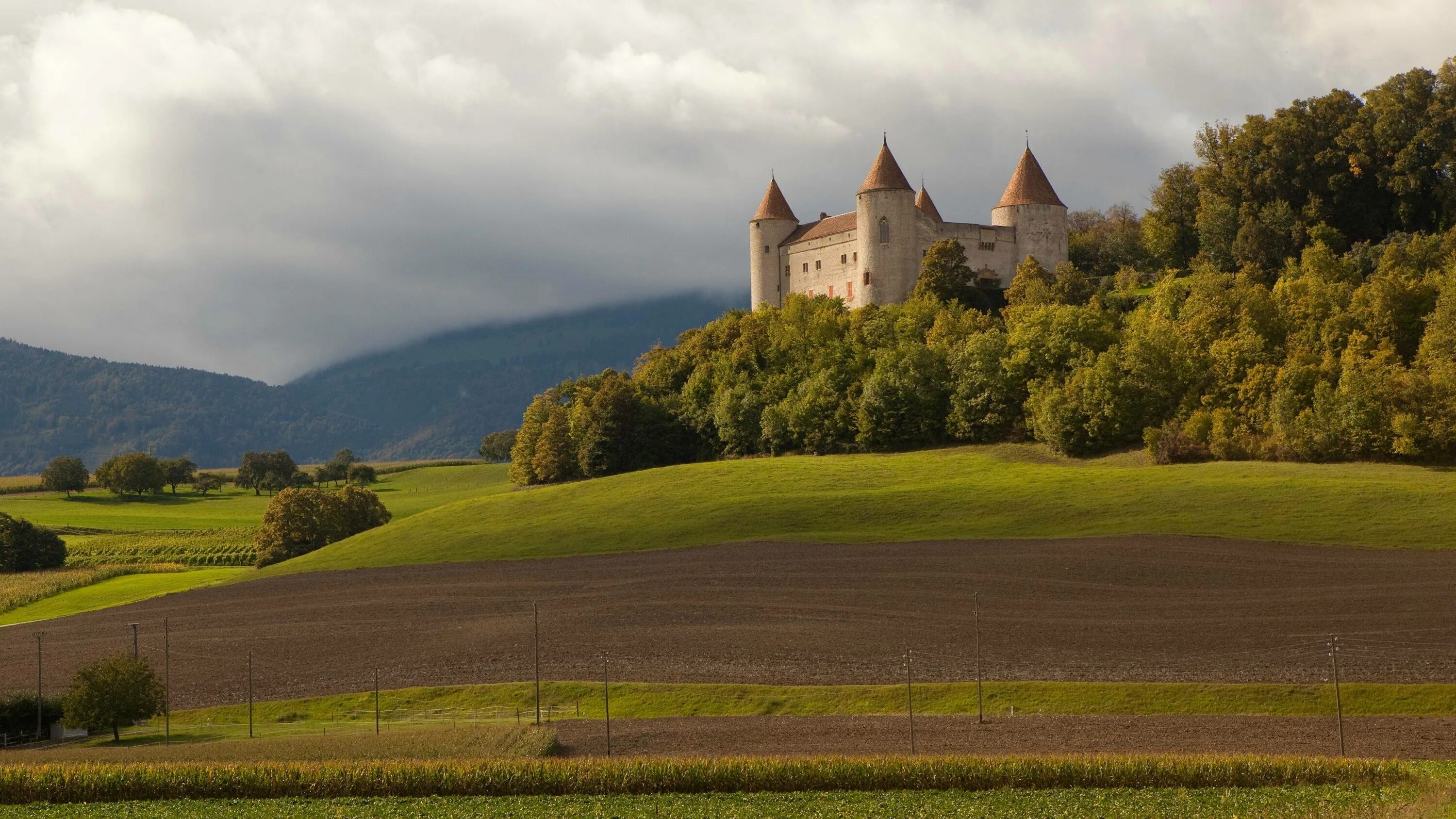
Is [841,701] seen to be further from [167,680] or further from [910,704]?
[167,680]

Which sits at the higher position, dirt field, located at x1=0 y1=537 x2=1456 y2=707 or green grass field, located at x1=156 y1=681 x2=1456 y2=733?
dirt field, located at x1=0 y1=537 x2=1456 y2=707

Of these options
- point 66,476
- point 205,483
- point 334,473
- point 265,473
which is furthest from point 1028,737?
point 334,473

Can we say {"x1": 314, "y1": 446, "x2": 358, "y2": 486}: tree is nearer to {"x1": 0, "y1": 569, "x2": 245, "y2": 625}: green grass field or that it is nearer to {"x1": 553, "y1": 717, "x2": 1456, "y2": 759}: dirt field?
{"x1": 0, "y1": 569, "x2": 245, "y2": 625}: green grass field

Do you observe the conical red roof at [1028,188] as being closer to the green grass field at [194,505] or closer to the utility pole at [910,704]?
the green grass field at [194,505]

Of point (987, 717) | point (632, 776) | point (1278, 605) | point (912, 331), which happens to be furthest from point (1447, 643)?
point (912, 331)

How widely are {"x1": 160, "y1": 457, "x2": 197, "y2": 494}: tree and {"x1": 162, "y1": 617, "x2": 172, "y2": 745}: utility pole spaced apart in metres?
95.7

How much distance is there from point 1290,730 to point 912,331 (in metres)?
69.6

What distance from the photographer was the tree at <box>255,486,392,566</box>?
296 ft

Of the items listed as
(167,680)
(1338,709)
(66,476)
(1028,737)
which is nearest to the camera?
(1338,709)

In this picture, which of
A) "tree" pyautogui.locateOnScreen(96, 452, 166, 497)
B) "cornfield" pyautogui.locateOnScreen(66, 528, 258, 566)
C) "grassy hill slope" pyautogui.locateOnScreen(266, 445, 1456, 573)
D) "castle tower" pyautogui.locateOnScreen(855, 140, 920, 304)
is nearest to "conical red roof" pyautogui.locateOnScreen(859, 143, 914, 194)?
"castle tower" pyautogui.locateOnScreen(855, 140, 920, 304)

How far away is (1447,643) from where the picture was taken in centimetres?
4306

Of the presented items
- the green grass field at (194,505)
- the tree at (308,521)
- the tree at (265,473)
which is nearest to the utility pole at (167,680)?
the tree at (308,521)

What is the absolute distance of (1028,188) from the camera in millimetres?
116125

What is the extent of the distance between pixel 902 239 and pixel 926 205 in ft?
43.7
